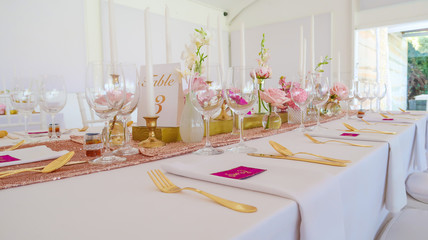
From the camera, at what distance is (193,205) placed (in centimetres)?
40

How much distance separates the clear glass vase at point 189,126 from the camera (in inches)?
37.0

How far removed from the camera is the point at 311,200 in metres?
0.44

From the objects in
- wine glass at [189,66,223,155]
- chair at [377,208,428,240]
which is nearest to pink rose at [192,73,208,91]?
wine glass at [189,66,223,155]

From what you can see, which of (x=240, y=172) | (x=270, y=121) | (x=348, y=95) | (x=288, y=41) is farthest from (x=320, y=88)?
(x=288, y=41)

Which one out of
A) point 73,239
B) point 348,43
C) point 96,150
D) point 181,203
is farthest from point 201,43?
point 348,43

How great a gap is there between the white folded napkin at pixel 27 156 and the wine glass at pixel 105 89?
15 centimetres

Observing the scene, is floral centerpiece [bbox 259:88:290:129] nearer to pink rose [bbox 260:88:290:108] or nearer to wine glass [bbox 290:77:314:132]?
pink rose [bbox 260:88:290:108]

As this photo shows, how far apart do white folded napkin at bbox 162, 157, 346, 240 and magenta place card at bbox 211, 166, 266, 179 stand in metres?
0.01

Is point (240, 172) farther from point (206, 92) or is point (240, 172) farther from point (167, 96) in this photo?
point (167, 96)

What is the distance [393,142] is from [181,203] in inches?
32.5

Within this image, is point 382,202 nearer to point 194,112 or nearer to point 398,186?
point 398,186

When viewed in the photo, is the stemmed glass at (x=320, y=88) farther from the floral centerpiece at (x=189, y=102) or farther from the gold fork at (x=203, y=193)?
the gold fork at (x=203, y=193)

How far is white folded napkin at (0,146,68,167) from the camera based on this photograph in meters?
0.71

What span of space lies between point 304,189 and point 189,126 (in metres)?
0.55
